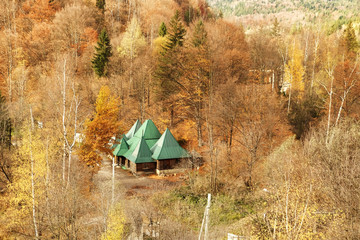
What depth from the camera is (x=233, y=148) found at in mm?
27375

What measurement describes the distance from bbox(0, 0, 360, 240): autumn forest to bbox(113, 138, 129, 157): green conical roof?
1.89m

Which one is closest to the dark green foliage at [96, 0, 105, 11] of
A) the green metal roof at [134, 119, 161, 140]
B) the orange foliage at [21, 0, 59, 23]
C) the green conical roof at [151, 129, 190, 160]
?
the orange foliage at [21, 0, 59, 23]

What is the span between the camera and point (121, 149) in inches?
1204

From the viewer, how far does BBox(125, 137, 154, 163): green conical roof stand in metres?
28.2

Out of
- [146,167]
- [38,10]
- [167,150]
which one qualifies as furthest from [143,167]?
[38,10]

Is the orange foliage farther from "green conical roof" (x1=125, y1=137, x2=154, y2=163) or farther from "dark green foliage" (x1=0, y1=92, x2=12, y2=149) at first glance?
"green conical roof" (x1=125, y1=137, x2=154, y2=163)

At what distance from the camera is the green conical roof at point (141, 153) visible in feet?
92.4

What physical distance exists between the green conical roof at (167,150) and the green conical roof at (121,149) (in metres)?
3.51

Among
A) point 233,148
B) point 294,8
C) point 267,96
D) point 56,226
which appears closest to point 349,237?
point 56,226

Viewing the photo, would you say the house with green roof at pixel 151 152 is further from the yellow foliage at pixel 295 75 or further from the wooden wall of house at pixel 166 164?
the yellow foliage at pixel 295 75

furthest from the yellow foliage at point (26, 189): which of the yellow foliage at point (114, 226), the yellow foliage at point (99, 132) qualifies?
the yellow foliage at point (114, 226)

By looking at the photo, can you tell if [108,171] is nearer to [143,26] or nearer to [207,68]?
[207,68]

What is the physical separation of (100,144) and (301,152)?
1580 cm

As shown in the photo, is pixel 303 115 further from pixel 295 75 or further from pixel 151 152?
pixel 151 152
